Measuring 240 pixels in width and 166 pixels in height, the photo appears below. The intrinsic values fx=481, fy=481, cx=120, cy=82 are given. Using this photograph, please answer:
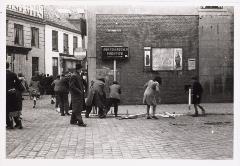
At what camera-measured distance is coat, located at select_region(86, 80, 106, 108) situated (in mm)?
11791

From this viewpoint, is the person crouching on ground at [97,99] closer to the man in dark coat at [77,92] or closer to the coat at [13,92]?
the man in dark coat at [77,92]

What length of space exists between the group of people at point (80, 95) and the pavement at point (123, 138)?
0.28m

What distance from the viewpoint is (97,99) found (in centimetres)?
1180

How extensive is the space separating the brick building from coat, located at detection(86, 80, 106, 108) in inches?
103

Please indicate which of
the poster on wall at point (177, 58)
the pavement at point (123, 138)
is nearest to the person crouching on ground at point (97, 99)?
the pavement at point (123, 138)

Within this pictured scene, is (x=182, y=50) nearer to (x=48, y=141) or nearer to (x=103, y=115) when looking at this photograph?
(x=103, y=115)

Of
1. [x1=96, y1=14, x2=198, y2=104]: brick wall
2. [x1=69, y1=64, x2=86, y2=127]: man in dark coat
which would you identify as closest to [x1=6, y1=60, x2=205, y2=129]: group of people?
[x1=69, y1=64, x2=86, y2=127]: man in dark coat

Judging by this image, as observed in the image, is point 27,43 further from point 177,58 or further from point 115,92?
point 177,58

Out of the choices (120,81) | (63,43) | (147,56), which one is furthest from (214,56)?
(63,43)

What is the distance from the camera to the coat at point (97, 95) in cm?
1179

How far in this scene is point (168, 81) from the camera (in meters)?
14.6

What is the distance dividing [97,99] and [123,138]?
3.92m

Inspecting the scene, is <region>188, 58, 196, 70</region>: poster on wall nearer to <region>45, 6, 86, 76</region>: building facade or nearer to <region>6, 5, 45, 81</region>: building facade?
<region>45, 6, 86, 76</region>: building facade

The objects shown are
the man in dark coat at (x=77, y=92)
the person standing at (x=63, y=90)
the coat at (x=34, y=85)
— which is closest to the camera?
the man in dark coat at (x=77, y=92)
